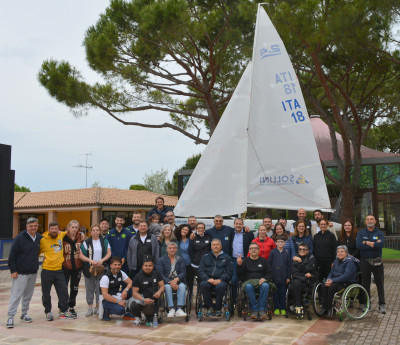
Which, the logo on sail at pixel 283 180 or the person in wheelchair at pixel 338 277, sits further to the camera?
the logo on sail at pixel 283 180

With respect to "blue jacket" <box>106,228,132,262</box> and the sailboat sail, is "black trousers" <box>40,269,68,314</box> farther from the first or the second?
the sailboat sail

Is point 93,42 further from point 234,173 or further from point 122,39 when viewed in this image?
point 234,173

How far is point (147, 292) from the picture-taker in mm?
6082

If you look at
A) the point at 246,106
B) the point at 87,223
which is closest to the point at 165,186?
the point at 87,223

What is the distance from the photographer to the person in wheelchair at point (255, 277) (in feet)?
20.1

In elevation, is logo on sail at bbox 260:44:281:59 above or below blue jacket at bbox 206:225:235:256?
above

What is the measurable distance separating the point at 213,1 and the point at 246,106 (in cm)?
770

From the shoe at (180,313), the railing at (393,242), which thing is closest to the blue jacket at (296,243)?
the shoe at (180,313)

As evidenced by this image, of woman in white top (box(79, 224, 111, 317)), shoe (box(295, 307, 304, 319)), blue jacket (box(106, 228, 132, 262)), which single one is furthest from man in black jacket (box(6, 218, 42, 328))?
shoe (box(295, 307, 304, 319))

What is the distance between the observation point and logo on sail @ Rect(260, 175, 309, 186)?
7.69 meters

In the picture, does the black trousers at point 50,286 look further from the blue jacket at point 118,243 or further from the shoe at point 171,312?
the shoe at point 171,312

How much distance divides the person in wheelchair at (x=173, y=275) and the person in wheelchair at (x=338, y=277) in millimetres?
1996

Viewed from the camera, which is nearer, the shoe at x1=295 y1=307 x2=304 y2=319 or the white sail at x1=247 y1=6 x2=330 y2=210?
the shoe at x1=295 y1=307 x2=304 y2=319

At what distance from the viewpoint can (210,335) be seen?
535cm
